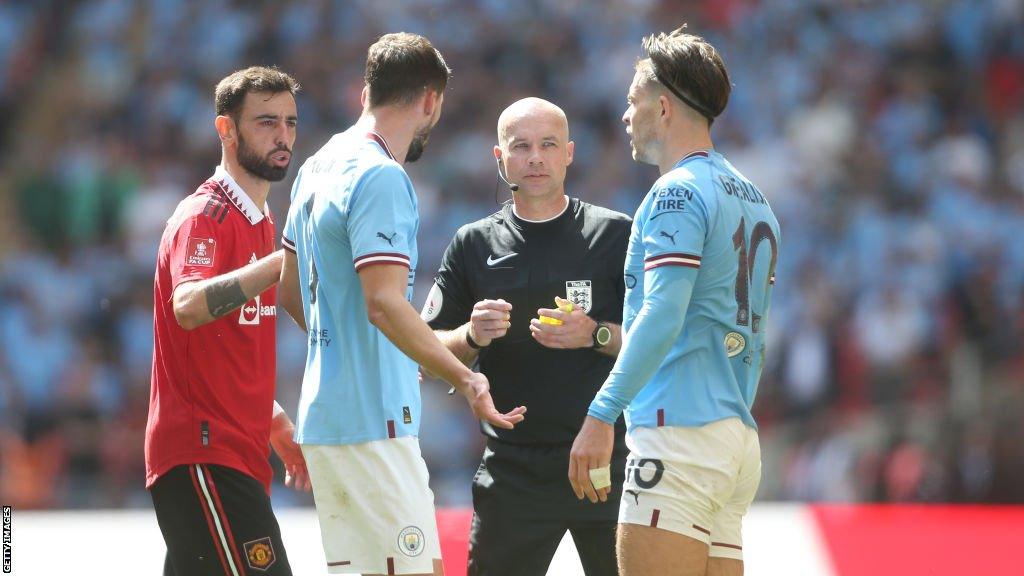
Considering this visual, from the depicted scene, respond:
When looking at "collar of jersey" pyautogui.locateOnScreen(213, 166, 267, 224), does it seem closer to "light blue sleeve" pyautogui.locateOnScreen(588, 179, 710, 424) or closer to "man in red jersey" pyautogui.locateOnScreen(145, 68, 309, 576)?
"man in red jersey" pyautogui.locateOnScreen(145, 68, 309, 576)

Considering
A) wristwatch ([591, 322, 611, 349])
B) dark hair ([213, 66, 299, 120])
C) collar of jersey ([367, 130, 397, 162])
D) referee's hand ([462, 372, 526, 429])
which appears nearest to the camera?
referee's hand ([462, 372, 526, 429])

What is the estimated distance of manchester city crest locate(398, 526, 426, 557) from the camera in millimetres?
4164

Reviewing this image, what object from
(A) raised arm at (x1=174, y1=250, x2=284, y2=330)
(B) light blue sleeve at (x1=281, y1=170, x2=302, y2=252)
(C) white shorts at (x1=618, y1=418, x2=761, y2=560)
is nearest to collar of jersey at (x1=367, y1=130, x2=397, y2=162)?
(B) light blue sleeve at (x1=281, y1=170, x2=302, y2=252)

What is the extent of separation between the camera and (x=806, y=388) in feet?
34.2

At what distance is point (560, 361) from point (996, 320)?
6.20 metres

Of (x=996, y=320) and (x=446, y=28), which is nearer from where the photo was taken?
(x=996, y=320)

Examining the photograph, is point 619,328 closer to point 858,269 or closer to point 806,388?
point 806,388

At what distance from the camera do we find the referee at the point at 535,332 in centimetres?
521

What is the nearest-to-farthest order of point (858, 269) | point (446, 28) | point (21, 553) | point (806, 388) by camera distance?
point (21, 553), point (806, 388), point (858, 269), point (446, 28)

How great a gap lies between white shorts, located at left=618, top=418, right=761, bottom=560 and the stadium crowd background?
5.48 meters

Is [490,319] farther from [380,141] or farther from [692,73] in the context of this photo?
[692,73]

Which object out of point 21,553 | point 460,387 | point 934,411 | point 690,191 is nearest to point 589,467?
point 460,387

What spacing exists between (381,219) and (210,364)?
1.07 m

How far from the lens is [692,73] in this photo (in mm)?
4387
